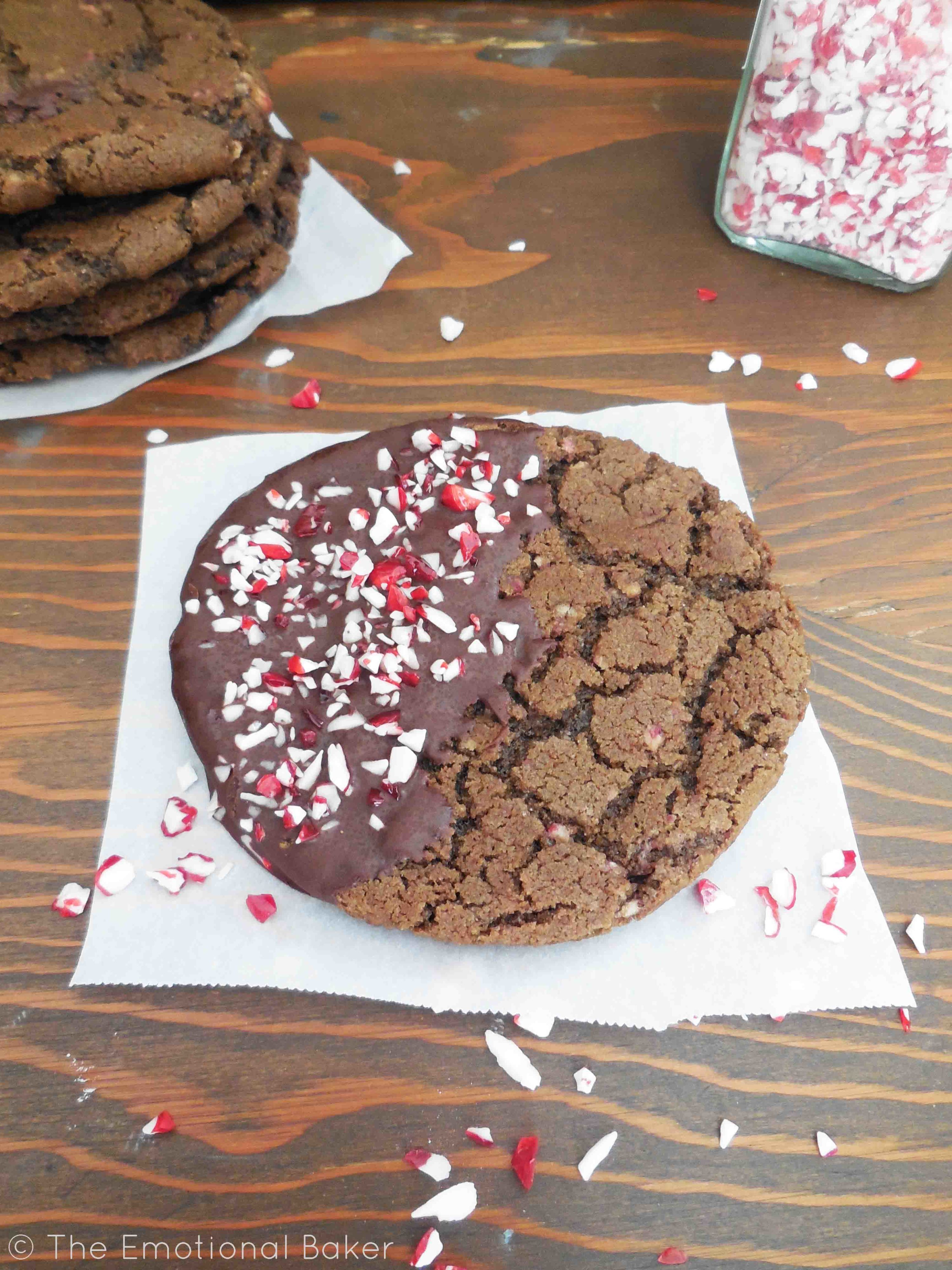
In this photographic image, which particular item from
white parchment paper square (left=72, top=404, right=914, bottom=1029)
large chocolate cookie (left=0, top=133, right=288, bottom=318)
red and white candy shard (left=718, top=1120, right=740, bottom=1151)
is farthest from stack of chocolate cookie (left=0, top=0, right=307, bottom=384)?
red and white candy shard (left=718, top=1120, right=740, bottom=1151)

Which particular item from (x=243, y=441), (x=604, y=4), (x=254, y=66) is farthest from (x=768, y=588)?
(x=604, y=4)

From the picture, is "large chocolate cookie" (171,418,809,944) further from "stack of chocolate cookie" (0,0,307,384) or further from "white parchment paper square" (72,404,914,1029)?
"stack of chocolate cookie" (0,0,307,384)

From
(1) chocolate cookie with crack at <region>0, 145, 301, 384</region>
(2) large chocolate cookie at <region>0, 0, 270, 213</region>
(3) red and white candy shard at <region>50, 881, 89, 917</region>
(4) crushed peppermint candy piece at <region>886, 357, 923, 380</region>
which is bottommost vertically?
(3) red and white candy shard at <region>50, 881, 89, 917</region>

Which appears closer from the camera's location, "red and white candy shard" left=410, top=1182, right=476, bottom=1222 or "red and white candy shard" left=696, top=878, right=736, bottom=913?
"red and white candy shard" left=410, top=1182, right=476, bottom=1222

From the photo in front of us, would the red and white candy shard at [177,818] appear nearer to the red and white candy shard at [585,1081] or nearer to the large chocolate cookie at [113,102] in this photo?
the red and white candy shard at [585,1081]

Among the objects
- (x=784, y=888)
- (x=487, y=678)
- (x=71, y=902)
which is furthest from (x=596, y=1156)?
(x=71, y=902)

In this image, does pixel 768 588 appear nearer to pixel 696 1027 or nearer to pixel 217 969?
pixel 696 1027
